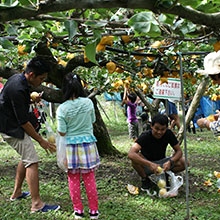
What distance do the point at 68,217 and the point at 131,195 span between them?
2.95 ft

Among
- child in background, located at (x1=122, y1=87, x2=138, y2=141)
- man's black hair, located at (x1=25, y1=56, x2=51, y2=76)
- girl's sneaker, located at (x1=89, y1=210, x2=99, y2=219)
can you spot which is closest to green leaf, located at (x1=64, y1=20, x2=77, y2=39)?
man's black hair, located at (x1=25, y1=56, x2=51, y2=76)

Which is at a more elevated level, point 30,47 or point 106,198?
point 30,47

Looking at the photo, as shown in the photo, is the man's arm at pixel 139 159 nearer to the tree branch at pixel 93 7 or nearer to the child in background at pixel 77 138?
the child in background at pixel 77 138

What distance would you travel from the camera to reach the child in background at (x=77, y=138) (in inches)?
102

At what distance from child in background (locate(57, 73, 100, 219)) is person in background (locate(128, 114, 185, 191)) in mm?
796

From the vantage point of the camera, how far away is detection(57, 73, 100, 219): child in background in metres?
2.58

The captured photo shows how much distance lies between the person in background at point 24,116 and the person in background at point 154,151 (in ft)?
3.30

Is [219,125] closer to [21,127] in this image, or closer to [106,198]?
[106,198]

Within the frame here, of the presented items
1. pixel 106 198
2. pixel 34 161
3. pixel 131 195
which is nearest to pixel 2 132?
pixel 34 161

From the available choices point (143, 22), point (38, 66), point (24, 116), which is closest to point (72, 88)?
point (38, 66)

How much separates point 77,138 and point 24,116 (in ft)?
1.56

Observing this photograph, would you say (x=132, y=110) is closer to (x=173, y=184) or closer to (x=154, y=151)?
(x=154, y=151)

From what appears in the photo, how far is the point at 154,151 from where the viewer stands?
345 centimetres

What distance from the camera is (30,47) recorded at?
82.7 inches
